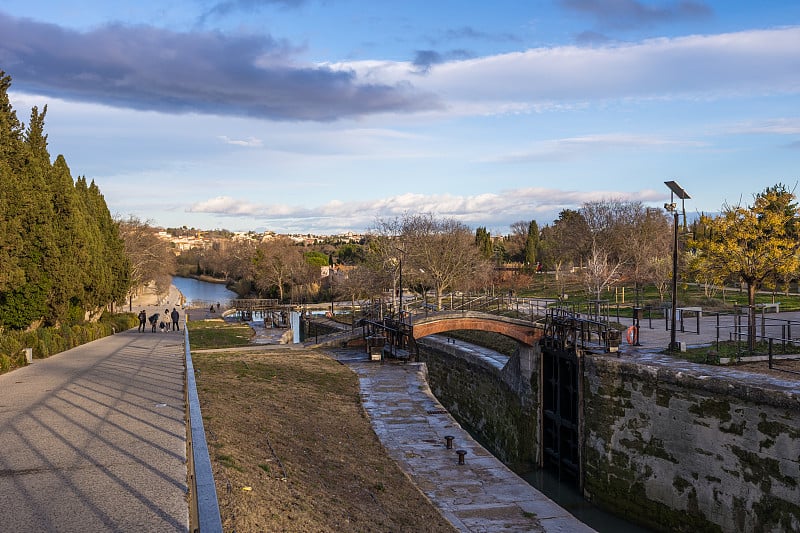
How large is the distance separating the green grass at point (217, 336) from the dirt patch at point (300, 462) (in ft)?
33.7

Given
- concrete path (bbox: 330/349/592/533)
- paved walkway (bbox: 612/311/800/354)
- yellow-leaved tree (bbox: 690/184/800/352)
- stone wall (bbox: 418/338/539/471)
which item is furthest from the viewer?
stone wall (bbox: 418/338/539/471)

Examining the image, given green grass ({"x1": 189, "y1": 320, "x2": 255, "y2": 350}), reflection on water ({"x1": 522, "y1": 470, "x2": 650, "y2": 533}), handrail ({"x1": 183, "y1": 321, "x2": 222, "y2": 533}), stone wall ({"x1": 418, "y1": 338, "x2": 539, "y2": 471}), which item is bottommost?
reflection on water ({"x1": 522, "y1": 470, "x2": 650, "y2": 533})

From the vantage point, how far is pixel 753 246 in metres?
18.9

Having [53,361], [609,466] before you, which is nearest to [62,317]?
[53,361]

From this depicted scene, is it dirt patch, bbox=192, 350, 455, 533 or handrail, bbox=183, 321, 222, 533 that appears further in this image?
dirt patch, bbox=192, 350, 455, 533

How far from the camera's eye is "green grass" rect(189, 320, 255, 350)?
102ft

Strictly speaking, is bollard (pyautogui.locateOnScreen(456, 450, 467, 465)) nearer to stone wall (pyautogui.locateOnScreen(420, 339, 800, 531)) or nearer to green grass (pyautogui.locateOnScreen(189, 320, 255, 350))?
stone wall (pyautogui.locateOnScreen(420, 339, 800, 531))

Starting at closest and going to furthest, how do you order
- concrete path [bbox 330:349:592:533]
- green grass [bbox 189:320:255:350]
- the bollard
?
concrete path [bbox 330:349:592:533] → the bollard → green grass [bbox 189:320:255:350]

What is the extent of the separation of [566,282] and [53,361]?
47.2m

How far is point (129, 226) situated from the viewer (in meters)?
72.4

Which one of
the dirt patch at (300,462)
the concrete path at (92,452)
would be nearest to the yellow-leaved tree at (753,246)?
the dirt patch at (300,462)

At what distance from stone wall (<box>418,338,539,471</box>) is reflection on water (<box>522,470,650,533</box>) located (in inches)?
42.1

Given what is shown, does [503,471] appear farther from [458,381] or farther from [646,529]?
[458,381]

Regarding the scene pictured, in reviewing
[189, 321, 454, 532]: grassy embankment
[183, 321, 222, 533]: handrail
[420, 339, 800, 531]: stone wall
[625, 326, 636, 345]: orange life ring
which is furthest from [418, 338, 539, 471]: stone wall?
[183, 321, 222, 533]: handrail
